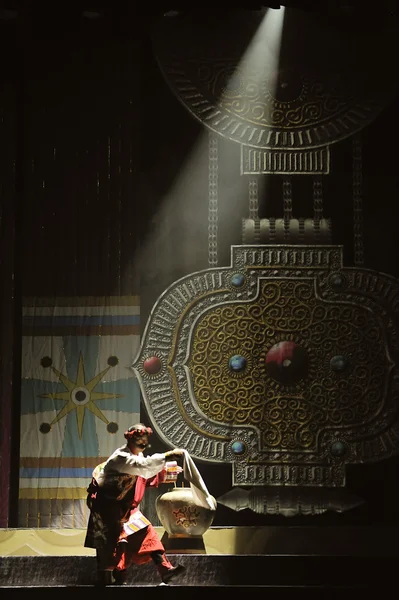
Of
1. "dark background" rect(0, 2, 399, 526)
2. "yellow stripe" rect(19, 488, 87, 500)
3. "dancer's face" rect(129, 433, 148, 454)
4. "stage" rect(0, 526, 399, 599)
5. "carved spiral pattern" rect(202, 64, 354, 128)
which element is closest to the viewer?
"stage" rect(0, 526, 399, 599)

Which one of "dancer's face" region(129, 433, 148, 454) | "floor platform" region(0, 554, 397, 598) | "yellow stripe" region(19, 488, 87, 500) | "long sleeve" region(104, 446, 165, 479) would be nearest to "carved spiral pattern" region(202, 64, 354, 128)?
"dancer's face" region(129, 433, 148, 454)

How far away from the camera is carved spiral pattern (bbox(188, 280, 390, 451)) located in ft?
21.0

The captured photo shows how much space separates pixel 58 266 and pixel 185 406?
Result: 4.10 ft

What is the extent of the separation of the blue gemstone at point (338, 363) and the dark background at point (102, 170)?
2.07 feet

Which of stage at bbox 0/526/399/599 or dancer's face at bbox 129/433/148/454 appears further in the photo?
dancer's face at bbox 129/433/148/454

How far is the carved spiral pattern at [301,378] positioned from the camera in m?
6.41

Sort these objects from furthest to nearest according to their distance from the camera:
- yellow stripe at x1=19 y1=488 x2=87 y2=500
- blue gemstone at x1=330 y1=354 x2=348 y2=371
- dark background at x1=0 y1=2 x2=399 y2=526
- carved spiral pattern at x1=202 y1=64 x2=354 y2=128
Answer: carved spiral pattern at x1=202 y1=64 x2=354 y2=128 → dark background at x1=0 y1=2 x2=399 y2=526 → blue gemstone at x1=330 y1=354 x2=348 y2=371 → yellow stripe at x1=19 y1=488 x2=87 y2=500

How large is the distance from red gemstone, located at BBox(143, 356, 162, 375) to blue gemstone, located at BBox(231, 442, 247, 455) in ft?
2.28

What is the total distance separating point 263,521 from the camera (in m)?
6.28

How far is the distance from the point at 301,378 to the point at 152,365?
975 millimetres

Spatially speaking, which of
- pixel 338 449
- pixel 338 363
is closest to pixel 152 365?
pixel 338 363

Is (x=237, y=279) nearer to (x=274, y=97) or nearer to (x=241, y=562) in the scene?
(x=274, y=97)

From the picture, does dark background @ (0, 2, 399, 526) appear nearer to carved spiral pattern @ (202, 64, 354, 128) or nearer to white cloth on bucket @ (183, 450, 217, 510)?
carved spiral pattern @ (202, 64, 354, 128)

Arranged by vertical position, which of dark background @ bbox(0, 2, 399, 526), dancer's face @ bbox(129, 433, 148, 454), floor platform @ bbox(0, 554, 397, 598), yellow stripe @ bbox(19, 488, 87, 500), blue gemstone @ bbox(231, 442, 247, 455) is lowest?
floor platform @ bbox(0, 554, 397, 598)
